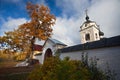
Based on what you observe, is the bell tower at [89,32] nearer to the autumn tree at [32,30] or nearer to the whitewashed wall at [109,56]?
the autumn tree at [32,30]

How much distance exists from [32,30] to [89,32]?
1417 cm

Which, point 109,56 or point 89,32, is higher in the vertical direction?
point 89,32

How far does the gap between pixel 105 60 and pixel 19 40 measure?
66.1ft

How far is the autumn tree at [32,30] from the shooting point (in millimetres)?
24891

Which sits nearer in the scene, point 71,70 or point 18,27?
point 71,70

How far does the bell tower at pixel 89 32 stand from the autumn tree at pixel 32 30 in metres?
8.82

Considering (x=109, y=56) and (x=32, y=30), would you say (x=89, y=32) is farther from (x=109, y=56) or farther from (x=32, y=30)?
(x=109, y=56)

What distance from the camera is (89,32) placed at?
98.2ft

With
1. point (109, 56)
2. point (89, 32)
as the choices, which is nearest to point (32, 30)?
point (89, 32)

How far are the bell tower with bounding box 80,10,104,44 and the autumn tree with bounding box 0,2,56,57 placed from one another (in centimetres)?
882

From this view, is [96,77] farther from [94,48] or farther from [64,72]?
[94,48]

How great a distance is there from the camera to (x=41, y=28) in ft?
86.0

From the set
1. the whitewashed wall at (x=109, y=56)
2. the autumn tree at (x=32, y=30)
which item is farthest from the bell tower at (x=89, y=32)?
the whitewashed wall at (x=109, y=56)

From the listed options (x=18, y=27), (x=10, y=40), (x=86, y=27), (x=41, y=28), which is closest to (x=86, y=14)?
(x=86, y=27)
